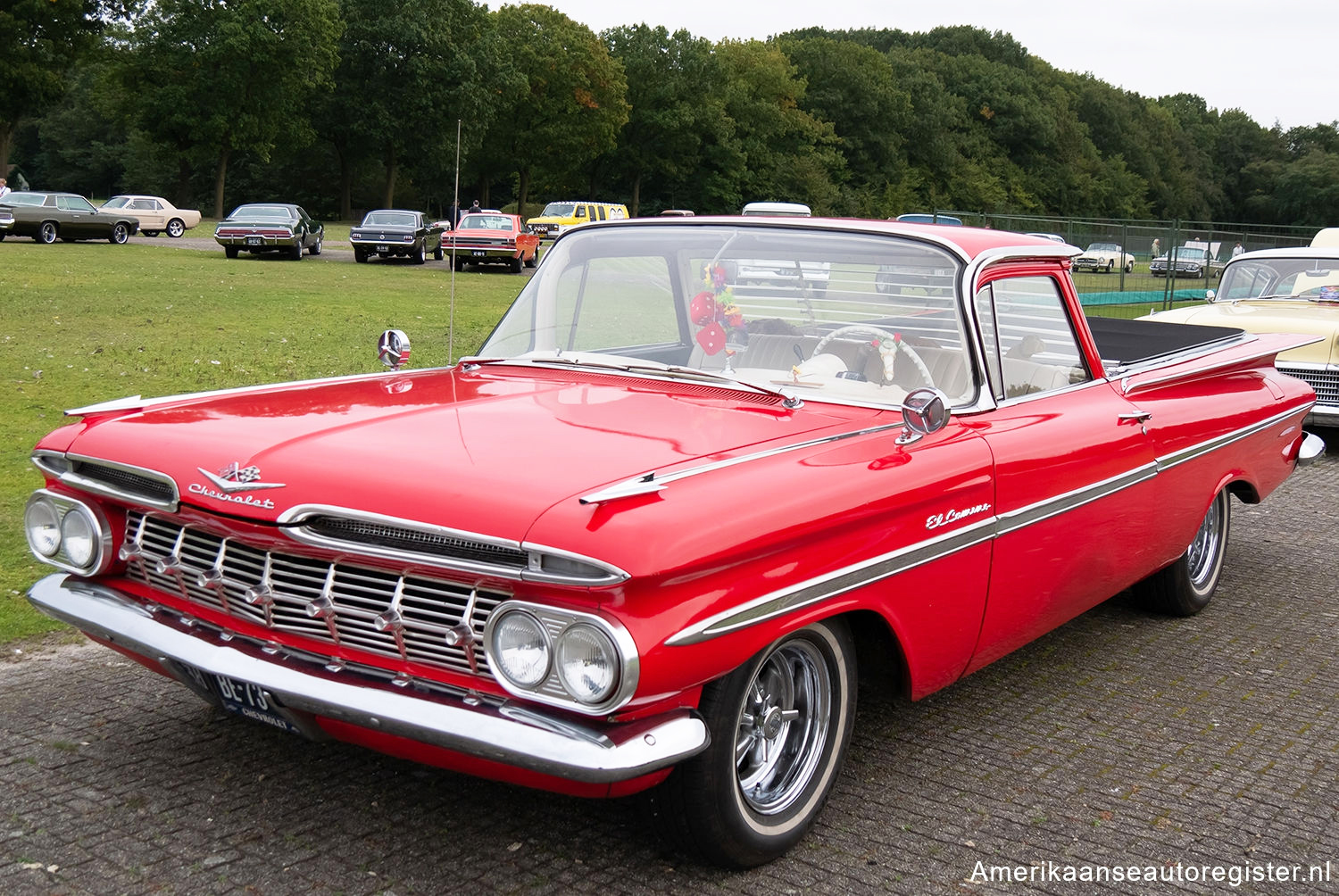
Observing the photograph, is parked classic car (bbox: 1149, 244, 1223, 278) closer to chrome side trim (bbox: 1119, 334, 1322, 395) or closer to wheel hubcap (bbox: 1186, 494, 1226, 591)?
chrome side trim (bbox: 1119, 334, 1322, 395)

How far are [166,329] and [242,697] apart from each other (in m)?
12.0

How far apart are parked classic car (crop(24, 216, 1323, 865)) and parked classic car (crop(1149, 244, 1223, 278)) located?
18.8m

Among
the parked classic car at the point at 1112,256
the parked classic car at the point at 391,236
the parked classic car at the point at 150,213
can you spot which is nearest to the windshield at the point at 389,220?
the parked classic car at the point at 391,236

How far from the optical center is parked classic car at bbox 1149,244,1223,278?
2223cm

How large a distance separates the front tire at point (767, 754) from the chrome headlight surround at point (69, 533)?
1675 mm

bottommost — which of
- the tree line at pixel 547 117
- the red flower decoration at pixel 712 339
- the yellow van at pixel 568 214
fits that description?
the red flower decoration at pixel 712 339

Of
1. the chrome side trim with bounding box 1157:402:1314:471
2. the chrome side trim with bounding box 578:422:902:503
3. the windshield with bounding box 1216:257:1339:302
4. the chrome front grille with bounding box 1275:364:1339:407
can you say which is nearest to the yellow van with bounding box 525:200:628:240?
the windshield with bounding box 1216:257:1339:302

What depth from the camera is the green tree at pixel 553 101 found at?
219 feet

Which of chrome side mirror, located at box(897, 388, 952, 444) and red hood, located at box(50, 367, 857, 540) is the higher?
chrome side mirror, located at box(897, 388, 952, 444)

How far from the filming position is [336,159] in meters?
70.7

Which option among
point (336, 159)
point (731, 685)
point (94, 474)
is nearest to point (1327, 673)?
point (731, 685)

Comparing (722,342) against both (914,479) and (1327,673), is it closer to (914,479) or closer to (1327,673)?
(914,479)

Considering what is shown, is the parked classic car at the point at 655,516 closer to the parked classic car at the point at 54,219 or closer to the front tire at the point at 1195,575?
the front tire at the point at 1195,575

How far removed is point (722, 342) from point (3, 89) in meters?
53.7
